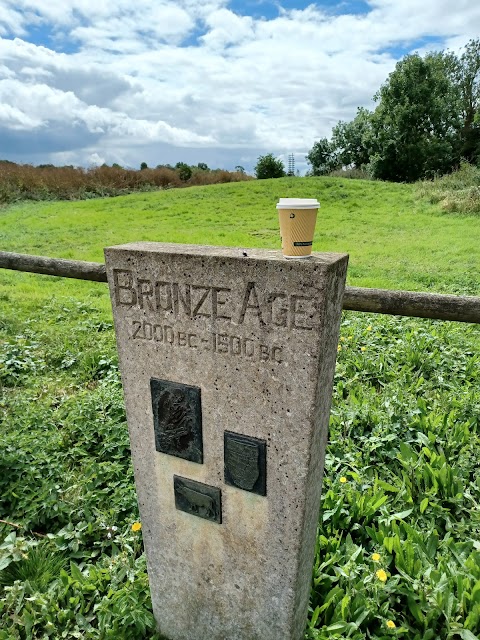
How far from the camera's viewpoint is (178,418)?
1.61 metres

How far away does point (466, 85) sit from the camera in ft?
102

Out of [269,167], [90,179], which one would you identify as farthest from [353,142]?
[90,179]

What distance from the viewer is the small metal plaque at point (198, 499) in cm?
165

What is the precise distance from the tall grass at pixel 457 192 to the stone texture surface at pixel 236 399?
11748mm

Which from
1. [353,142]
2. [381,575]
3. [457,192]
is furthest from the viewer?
[353,142]

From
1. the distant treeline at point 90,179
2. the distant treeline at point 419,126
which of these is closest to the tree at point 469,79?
the distant treeline at point 419,126

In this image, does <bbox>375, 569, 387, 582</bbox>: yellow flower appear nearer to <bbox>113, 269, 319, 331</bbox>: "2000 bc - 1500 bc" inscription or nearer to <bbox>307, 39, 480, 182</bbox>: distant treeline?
<bbox>113, 269, 319, 331</bbox>: "2000 bc - 1500 bc" inscription

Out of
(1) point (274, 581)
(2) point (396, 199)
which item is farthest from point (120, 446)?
(2) point (396, 199)

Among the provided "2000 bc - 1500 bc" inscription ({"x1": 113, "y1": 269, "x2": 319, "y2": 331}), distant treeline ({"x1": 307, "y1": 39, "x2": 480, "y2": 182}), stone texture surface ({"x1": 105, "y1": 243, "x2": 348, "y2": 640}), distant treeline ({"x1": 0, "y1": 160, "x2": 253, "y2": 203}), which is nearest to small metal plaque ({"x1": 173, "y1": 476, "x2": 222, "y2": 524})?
stone texture surface ({"x1": 105, "y1": 243, "x2": 348, "y2": 640})

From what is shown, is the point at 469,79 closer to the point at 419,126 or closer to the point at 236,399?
the point at 419,126

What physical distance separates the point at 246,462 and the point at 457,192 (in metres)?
13.7

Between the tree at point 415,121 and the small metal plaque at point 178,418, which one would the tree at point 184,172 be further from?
the small metal plaque at point 178,418

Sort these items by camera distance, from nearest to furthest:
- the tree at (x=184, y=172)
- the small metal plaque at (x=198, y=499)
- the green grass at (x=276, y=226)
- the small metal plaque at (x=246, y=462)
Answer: the small metal plaque at (x=246, y=462)
the small metal plaque at (x=198, y=499)
the green grass at (x=276, y=226)
the tree at (x=184, y=172)

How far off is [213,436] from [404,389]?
2281mm
